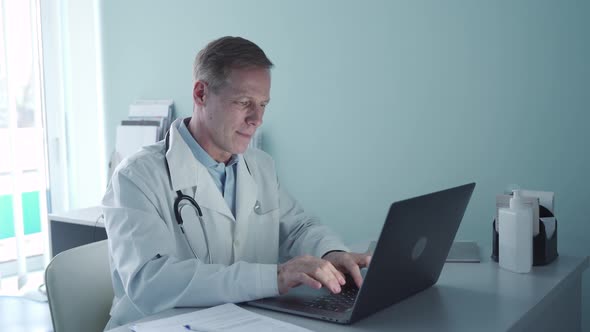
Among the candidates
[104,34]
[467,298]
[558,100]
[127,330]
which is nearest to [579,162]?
[558,100]

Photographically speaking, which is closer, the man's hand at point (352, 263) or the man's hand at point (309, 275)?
the man's hand at point (309, 275)

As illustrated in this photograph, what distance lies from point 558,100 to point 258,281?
1.35 metres

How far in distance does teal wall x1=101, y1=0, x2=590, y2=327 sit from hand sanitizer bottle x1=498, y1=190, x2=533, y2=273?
2.12ft

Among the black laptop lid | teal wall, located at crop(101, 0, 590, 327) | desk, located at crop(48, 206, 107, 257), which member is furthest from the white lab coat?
desk, located at crop(48, 206, 107, 257)

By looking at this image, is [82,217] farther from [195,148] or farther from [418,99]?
[418,99]

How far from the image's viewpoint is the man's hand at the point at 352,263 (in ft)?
4.48

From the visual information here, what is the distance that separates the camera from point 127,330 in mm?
1112

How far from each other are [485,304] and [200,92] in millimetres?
878

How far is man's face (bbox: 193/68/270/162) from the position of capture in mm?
1572

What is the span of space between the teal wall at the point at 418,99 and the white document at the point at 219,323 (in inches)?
52.5

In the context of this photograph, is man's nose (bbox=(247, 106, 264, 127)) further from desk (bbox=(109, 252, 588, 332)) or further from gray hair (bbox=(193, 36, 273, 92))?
desk (bbox=(109, 252, 588, 332))

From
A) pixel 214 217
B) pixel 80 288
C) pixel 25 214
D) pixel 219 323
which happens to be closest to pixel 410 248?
pixel 219 323

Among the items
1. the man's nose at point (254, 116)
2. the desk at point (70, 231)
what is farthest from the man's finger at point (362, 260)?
the desk at point (70, 231)

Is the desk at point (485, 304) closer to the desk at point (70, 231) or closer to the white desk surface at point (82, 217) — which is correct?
the white desk surface at point (82, 217)
